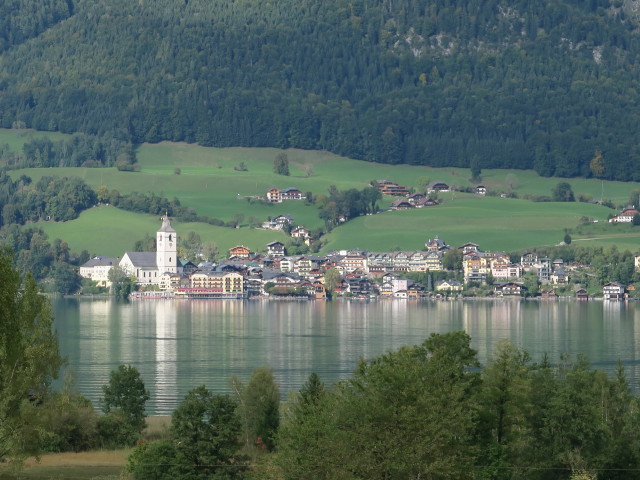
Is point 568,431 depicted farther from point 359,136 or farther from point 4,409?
point 359,136

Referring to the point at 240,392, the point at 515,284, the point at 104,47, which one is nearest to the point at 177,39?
the point at 104,47

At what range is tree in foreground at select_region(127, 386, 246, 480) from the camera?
29125 millimetres

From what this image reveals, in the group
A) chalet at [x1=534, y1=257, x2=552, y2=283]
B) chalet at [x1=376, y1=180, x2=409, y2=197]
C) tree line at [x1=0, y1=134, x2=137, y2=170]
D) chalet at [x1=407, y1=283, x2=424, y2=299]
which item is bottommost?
chalet at [x1=407, y1=283, x2=424, y2=299]

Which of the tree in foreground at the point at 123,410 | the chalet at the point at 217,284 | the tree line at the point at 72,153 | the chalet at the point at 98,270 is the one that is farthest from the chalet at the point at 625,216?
the tree in foreground at the point at 123,410

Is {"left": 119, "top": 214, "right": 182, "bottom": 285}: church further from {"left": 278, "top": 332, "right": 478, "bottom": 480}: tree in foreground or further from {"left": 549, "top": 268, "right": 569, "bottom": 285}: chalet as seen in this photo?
{"left": 278, "top": 332, "right": 478, "bottom": 480}: tree in foreground

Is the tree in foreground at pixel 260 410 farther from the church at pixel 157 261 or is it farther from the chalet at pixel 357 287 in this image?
the church at pixel 157 261

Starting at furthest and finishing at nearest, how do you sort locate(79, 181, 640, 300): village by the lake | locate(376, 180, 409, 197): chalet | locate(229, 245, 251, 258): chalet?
locate(376, 180, 409, 197): chalet
locate(229, 245, 251, 258): chalet
locate(79, 181, 640, 300): village by the lake

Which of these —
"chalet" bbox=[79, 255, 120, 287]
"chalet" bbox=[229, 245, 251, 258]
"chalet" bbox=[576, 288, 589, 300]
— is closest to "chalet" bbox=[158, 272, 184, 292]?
"chalet" bbox=[79, 255, 120, 287]

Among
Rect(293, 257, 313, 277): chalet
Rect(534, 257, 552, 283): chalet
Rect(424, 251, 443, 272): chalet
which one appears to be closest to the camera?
Rect(534, 257, 552, 283): chalet

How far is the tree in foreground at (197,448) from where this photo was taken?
95.6ft

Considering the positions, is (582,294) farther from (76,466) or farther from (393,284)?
(76,466)

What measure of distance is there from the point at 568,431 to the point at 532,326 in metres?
47.5

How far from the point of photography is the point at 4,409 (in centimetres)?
2492

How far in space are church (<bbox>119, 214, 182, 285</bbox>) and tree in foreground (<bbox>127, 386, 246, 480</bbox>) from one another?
318 feet
